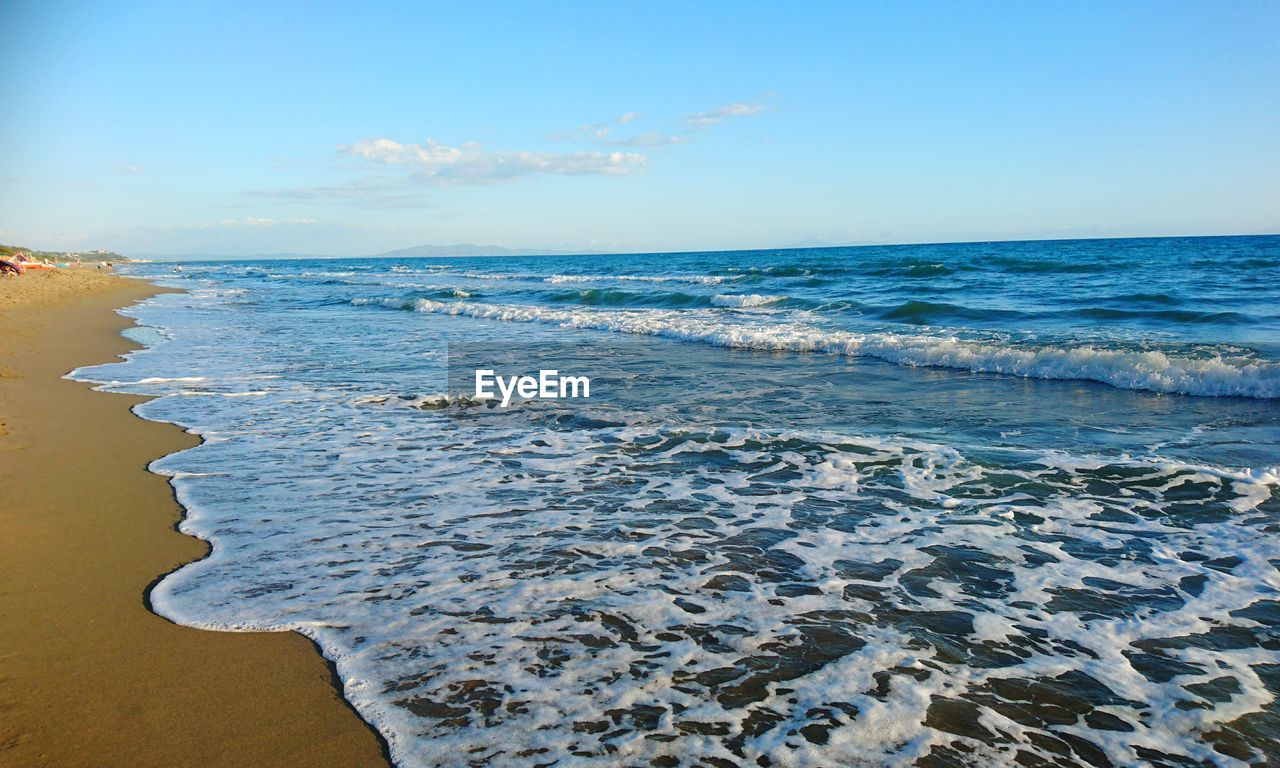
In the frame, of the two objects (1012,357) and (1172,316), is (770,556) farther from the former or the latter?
(1172,316)

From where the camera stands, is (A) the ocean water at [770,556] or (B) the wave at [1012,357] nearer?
(A) the ocean water at [770,556]

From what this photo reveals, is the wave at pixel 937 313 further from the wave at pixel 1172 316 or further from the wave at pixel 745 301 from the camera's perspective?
the wave at pixel 745 301

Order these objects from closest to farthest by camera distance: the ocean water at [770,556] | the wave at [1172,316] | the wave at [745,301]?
the ocean water at [770,556] < the wave at [1172,316] < the wave at [745,301]

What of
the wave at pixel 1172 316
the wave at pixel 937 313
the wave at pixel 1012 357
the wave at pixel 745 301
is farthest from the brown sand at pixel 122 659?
the wave at pixel 745 301

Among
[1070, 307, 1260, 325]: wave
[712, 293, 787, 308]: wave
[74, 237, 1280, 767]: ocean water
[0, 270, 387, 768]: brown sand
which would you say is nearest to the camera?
[0, 270, 387, 768]: brown sand

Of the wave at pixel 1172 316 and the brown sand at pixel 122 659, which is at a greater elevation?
the wave at pixel 1172 316

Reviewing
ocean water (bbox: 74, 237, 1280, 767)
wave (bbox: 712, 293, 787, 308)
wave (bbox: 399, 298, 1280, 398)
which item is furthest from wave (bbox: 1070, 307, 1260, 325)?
wave (bbox: 712, 293, 787, 308)

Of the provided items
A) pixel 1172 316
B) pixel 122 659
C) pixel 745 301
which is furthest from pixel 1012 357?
pixel 745 301

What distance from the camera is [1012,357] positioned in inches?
483

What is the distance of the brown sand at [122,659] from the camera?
2.81 m

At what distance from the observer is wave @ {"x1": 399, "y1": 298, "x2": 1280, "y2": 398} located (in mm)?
9953

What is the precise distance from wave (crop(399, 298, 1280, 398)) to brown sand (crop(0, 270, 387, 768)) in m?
11.1

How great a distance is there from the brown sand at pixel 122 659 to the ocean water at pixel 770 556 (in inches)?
7.0

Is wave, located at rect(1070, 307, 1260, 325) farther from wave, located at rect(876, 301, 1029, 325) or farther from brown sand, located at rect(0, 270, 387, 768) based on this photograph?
brown sand, located at rect(0, 270, 387, 768)
